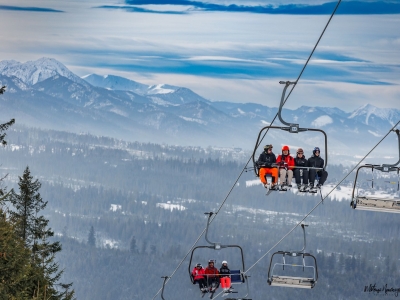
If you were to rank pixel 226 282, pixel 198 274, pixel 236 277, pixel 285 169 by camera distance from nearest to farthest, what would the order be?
pixel 285 169, pixel 236 277, pixel 226 282, pixel 198 274

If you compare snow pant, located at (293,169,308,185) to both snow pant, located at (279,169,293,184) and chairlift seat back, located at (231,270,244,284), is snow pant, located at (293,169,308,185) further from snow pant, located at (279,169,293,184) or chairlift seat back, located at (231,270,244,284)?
chairlift seat back, located at (231,270,244,284)

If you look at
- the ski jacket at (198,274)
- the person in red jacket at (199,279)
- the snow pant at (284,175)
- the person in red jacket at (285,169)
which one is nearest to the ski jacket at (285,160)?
the person in red jacket at (285,169)

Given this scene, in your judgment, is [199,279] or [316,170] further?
[199,279]

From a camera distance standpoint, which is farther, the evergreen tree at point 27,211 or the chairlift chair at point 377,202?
the evergreen tree at point 27,211

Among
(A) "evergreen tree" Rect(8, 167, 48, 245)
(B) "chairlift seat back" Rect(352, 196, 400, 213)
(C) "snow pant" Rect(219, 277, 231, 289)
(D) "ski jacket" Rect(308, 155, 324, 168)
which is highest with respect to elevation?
(D) "ski jacket" Rect(308, 155, 324, 168)

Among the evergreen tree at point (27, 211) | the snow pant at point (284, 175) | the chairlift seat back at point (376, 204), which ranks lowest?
the evergreen tree at point (27, 211)

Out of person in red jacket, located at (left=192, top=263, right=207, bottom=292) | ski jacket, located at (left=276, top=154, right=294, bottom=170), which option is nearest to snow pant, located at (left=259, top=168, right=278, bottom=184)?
ski jacket, located at (left=276, top=154, right=294, bottom=170)

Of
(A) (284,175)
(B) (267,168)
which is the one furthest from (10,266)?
(A) (284,175)

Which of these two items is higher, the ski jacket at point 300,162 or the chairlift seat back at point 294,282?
the ski jacket at point 300,162

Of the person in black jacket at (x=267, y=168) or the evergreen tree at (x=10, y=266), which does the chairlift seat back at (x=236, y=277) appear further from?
the evergreen tree at (x=10, y=266)

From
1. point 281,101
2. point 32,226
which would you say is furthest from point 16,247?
point 32,226

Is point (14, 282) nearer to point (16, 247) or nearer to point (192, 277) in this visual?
point (16, 247)

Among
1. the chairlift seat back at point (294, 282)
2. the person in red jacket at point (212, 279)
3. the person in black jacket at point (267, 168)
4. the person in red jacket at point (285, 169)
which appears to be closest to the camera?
the chairlift seat back at point (294, 282)

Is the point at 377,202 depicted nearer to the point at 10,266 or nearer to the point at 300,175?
the point at 300,175
